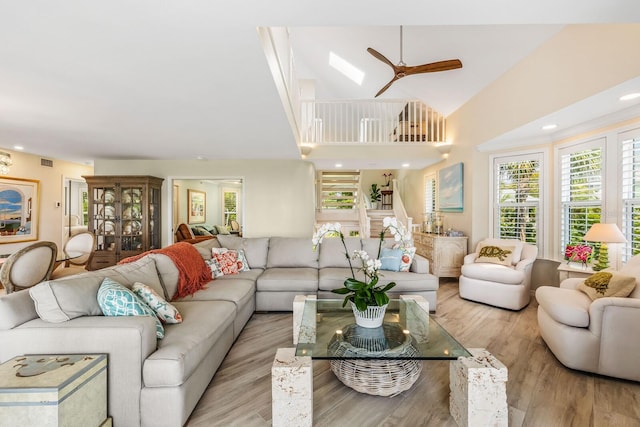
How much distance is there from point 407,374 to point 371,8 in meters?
2.18

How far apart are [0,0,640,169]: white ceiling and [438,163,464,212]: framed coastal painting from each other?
122 centimetres

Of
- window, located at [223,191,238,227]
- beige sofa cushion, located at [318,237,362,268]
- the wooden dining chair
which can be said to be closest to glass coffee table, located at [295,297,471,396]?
beige sofa cushion, located at [318,237,362,268]

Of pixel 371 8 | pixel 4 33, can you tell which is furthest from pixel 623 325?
pixel 4 33

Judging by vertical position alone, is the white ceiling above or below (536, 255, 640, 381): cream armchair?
above

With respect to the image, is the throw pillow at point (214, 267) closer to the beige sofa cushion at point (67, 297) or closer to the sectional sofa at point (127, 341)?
the sectional sofa at point (127, 341)

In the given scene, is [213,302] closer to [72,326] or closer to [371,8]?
[72,326]

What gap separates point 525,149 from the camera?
4.21 meters

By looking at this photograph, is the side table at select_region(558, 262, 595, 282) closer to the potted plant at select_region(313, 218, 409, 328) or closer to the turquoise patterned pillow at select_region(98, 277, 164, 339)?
the potted plant at select_region(313, 218, 409, 328)

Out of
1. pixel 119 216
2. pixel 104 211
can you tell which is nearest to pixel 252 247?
pixel 119 216

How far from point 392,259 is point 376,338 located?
1.88m

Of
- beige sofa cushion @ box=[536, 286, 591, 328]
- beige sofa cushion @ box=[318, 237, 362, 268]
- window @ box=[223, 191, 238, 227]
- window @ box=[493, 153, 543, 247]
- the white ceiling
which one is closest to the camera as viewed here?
the white ceiling

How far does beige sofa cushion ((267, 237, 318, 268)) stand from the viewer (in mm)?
4016

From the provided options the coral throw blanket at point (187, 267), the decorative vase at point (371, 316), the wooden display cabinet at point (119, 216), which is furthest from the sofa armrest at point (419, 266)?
the wooden display cabinet at point (119, 216)

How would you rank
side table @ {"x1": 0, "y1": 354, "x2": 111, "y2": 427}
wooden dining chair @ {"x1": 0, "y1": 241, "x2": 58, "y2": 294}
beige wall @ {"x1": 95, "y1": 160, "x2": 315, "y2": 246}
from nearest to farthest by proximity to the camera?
side table @ {"x1": 0, "y1": 354, "x2": 111, "y2": 427} → wooden dining chair @ {"x1": 0, "y1": 241, "x2": 58, "y2": 294} → beige wall @ {"x1": 95, "y1": 160, "x2": 315, "y2": 246}
